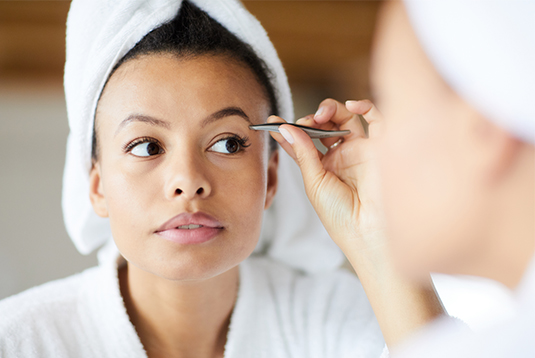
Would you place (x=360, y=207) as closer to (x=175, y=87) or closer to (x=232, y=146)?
(x=232, y=146)

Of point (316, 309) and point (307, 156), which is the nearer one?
point (307, 156)

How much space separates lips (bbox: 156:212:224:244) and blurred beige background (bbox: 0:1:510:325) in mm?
878

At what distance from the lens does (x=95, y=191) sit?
85cm

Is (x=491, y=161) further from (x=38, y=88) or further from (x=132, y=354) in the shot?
(x=38, y=88)

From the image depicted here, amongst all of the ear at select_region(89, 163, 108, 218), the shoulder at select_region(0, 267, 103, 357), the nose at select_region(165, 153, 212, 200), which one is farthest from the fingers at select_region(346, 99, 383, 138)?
the shoulder at select_region(0, 267, 103, 357)

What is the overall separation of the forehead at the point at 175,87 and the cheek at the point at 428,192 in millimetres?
285

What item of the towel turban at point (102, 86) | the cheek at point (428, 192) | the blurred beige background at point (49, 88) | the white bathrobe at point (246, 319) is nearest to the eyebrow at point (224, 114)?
the towel turban at point (102, 86)

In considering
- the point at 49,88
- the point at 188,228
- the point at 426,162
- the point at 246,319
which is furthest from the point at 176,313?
the point at 49,88

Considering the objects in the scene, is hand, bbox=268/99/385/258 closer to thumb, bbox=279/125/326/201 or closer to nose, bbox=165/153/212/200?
thumb, bbox=279/125/326/201

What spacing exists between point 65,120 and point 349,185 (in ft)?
3.73

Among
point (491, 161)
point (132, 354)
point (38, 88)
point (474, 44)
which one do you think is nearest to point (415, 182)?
point (491, 161)

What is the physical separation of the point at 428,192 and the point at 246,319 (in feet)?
1.60

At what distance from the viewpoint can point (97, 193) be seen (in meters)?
0.85

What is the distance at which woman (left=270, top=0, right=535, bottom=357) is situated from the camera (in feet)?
1.53
